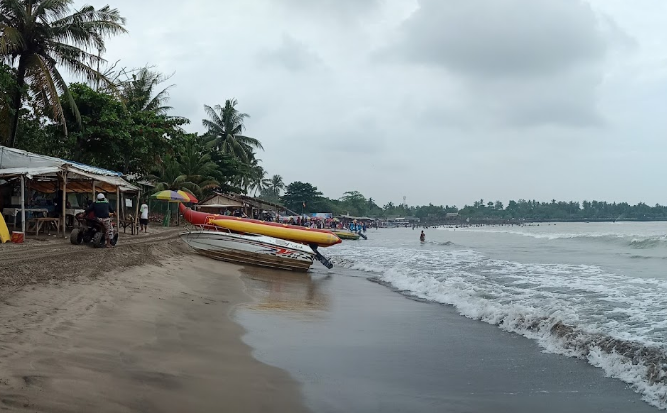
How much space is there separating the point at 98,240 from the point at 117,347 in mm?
7321

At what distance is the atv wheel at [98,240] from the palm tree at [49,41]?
5.79 meters

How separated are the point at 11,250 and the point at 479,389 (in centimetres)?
952

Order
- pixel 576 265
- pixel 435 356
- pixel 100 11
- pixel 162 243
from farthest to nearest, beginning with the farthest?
pixel 576 265, pixel 100 11, pixel 162 243, pixel 435 356

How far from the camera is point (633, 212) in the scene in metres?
176

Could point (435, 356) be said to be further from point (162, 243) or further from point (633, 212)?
point (633, 212)

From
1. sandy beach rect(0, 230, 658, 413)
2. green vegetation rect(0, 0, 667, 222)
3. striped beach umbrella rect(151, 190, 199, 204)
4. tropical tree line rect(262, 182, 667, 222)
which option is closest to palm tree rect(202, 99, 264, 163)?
green vegetation rect(0, 0, 667, 222)

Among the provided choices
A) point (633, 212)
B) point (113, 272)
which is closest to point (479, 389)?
point (113, 272)

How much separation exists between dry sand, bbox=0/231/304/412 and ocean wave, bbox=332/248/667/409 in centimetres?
410

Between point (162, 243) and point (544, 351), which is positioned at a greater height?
point (162, 243)

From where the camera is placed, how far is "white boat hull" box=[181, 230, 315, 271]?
1522 centimetres

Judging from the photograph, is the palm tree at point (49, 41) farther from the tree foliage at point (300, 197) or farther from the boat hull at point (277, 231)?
the tree foliage at point (300, 197)

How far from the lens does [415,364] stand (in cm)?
582

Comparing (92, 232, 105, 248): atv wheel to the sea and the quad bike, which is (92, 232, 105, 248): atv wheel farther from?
the sea

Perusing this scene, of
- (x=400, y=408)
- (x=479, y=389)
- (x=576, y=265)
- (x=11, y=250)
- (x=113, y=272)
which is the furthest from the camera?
(x=576, y=265)
